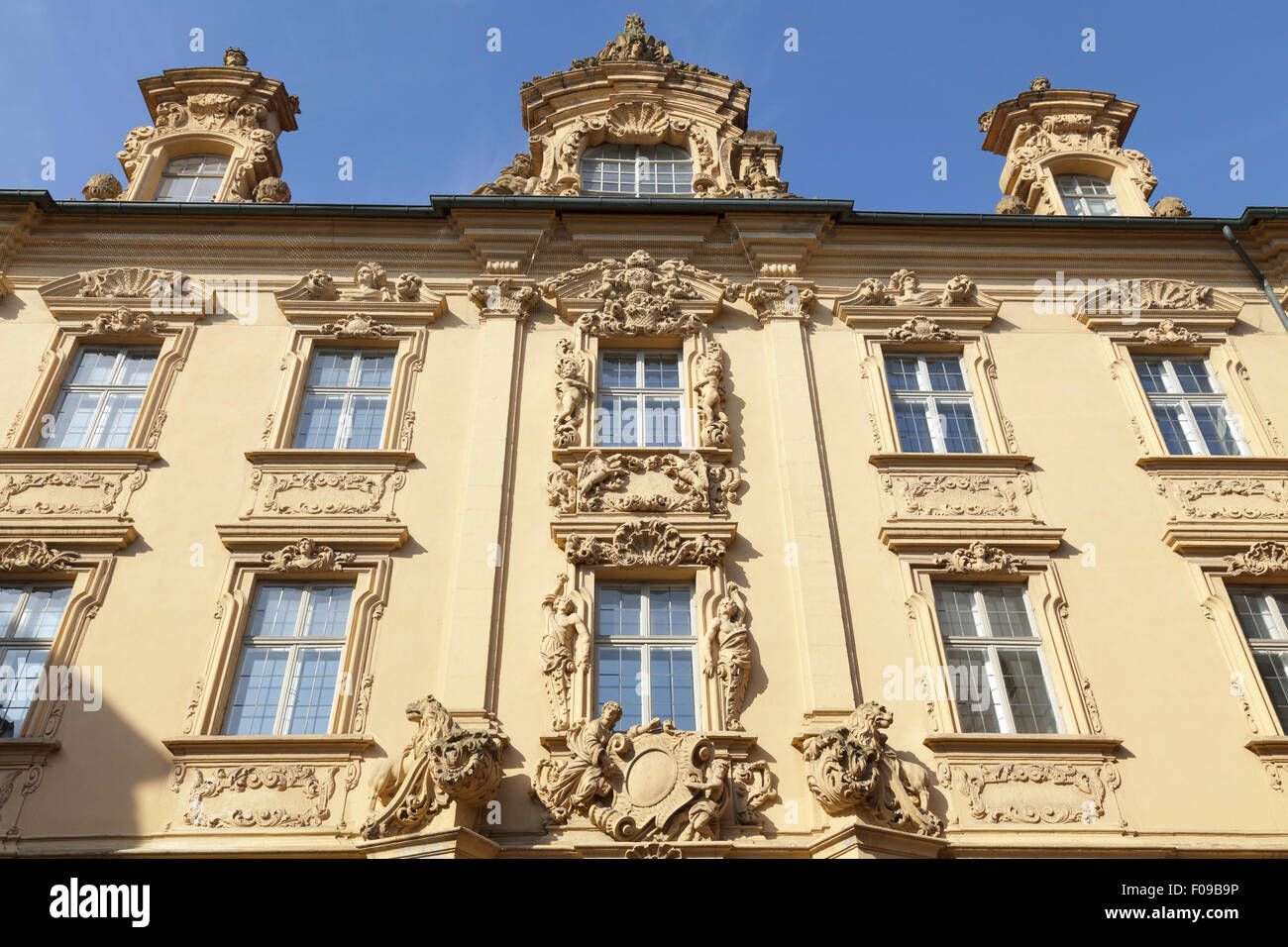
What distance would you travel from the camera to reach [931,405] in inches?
508

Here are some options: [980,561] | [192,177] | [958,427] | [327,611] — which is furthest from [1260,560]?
[192,177]

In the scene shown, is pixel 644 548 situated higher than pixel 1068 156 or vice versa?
pixel 1068 156

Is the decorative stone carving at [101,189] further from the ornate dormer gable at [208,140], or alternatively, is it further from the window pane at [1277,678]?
the window pane at [1277,678]

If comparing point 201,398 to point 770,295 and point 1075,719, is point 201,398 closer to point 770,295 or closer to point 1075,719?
point 770,295

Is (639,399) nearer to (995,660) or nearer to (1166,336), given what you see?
(995,660)

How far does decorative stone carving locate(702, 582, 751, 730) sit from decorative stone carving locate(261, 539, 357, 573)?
387 centimetres

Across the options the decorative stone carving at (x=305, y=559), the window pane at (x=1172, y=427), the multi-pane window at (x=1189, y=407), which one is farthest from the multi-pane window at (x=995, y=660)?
the decorative stone carving at (x=305, y=559)

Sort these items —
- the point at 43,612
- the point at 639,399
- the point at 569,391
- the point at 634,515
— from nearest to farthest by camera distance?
the point at 43,612
the point at 634,515
the point at 569,391
the point at 639,399

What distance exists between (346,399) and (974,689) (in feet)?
26.0

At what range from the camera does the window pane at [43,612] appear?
10508mm
